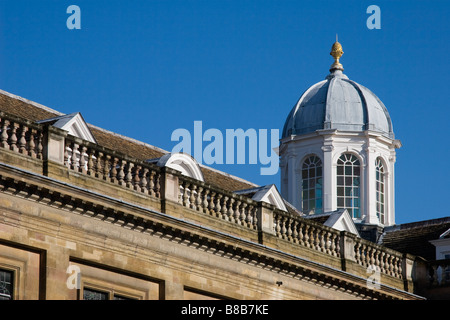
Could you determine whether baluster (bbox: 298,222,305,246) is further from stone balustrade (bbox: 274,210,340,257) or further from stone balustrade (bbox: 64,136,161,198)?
stone balustrade (bbox: 64,136,161,198)

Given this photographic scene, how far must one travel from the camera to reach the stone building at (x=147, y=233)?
30141 mm

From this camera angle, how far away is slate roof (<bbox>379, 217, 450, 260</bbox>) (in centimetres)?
5119

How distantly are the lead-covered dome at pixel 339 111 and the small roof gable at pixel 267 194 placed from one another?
18293mm

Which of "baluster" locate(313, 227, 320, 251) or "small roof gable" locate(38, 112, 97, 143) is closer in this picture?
"small roof gable" locate(38, 112, 97, 143)

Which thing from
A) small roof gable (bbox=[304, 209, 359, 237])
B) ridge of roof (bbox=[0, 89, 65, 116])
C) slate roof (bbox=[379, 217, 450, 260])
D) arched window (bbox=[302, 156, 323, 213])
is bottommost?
small roof gable (bbox=[304, 209, 359, 237])

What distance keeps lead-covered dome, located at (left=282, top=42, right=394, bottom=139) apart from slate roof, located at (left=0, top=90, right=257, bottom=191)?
10265mm

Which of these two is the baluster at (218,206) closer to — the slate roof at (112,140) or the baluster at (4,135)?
the slate roof at (112,140)

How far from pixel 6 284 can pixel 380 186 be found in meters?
32.9

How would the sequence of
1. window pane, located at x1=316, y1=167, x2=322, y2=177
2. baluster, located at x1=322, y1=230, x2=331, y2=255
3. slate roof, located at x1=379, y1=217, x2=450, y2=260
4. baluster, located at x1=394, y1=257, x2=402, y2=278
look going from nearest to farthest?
baluster, located at x1=322, y1=230, x2=331, y2=255
baluster, located at x1=394, y1=257, x2=402, y2=278
slate roof, located at x1=379, y1=217, x2=450, y2=260
window pane, located at x1=316, y1=167, x2=322, y2=177

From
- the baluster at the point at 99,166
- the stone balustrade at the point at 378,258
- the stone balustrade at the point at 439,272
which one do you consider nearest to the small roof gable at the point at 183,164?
the baluster at the point at 99,166

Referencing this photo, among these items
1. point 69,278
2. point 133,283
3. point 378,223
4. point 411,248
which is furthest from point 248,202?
point 378,223

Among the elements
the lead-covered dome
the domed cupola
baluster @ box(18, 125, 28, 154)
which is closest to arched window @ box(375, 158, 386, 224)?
the domed cupola

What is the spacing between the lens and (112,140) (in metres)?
41.7
